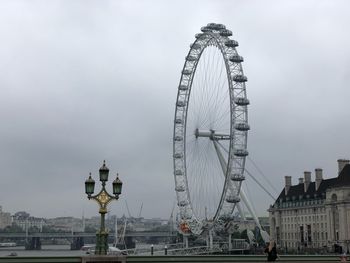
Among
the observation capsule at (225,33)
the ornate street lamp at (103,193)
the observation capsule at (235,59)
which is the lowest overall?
the ornate street lamp at (103,193)

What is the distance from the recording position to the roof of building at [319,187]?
100 meters

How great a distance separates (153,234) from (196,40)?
314ft

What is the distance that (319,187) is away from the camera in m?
114

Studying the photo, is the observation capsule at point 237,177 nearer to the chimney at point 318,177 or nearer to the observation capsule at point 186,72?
the observation capsule at point 186,72

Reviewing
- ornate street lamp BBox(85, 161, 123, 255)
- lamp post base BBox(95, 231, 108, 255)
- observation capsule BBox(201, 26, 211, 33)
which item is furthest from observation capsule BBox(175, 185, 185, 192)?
lamp post base BBox(95, 231, 108, 255)

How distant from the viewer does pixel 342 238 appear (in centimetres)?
9669

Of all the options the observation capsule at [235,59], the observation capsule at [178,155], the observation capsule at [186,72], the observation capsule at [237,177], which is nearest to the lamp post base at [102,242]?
the observation capsule at [237,177]

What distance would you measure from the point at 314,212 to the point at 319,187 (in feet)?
17.2

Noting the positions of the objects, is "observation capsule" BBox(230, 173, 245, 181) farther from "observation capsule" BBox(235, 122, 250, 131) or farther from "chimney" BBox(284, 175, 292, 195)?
"chimney" BBox(284, 175, 292, 195)

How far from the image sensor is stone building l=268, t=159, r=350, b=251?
98312 mm

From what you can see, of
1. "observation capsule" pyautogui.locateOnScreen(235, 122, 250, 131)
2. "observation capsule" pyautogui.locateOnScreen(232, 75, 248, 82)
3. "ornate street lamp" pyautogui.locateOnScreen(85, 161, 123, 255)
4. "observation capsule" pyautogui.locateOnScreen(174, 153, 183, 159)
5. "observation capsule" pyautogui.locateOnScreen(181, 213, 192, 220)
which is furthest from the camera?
"observation capsule" pyautogui.locateOnScreen(181, 213, 192, 220)

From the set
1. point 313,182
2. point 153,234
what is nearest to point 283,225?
point 313,182

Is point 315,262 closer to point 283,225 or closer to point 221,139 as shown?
point 221,139

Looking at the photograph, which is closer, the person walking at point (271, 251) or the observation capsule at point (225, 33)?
the person walking at point (271, 251)
